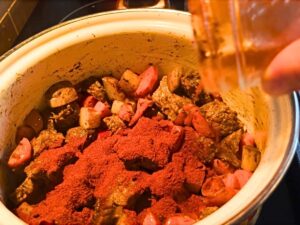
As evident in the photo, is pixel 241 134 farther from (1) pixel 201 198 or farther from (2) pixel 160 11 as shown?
(2) pixel 160 11

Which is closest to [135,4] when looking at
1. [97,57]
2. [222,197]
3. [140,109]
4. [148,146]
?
[97,57]

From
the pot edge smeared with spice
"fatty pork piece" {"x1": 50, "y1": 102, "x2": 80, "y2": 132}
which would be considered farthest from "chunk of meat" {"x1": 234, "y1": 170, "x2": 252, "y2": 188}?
"fatty pork piece" {"x1": 50, "y1": 102, "x2": 80, "y2": 132}

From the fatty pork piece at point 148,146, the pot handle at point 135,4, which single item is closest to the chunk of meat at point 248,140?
the fatty pork piece at point 148,146

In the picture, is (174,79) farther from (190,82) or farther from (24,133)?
(24,133)

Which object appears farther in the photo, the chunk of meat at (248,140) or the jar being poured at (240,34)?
the chunk of meat at (248,140)

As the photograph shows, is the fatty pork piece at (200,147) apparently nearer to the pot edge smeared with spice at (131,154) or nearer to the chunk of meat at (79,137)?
the pot edge smeared with spice at (131,154)

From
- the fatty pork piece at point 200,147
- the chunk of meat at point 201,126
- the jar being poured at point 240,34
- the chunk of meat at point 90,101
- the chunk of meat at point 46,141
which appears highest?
the jar being poured at point 240,34

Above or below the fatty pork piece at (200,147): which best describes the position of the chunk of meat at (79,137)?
above

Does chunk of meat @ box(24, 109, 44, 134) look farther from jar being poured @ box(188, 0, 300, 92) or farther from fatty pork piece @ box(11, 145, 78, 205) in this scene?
jar being poured @ box(188, 0, 300, 92)
